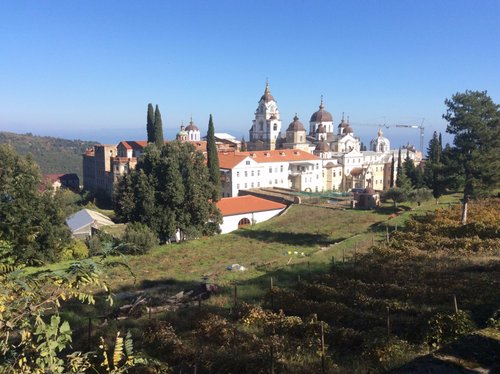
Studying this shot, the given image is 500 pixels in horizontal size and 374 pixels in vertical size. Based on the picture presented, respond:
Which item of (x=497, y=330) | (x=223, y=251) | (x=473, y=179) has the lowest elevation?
(x=223, y=251)

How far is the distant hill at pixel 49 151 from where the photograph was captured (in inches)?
5220

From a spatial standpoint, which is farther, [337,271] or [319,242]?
[319,242]

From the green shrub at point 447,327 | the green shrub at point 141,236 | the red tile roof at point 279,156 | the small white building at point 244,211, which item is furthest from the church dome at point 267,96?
the green shrub at point 447,327

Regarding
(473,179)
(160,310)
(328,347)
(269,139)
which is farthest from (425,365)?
(269,139)

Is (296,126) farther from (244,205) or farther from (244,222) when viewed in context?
(244,222)

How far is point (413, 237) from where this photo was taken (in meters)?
25.9

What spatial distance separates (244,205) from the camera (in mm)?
47312

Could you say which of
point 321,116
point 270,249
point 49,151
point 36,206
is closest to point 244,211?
point 270,249

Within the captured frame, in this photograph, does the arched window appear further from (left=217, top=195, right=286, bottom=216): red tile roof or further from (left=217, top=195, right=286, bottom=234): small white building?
(left=217, top=195, right=286, bottom=216): red tile roof

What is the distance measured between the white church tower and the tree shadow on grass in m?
44.3

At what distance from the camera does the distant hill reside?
435ft

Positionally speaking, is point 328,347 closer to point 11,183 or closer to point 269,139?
point 11,183

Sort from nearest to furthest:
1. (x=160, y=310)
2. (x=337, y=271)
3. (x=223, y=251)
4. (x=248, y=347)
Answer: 1. (x=248, y=347)
2. (x=160, y=310)
3. (x=337, y=271)
4. (x=223, y=251)

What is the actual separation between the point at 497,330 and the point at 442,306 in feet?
16.0
